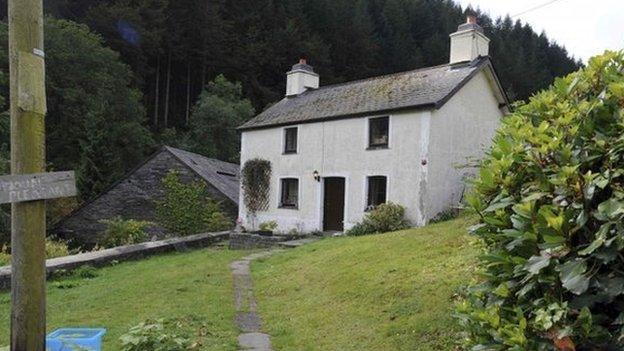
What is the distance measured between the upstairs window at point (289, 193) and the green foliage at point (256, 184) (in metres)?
0.69

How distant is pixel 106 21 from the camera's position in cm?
4294

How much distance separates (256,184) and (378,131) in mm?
5816

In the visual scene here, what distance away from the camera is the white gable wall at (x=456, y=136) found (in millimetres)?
15859

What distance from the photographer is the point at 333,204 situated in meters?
18.4

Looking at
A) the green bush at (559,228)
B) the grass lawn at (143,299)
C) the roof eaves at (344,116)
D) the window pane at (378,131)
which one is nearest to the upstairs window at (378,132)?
the window pane at (378,131)

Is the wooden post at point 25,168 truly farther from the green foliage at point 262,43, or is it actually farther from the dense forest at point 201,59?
the green foliage at point 262,43

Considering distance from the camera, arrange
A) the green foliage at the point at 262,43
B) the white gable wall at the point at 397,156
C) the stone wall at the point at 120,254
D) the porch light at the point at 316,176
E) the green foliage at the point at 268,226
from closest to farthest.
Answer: the stone wall at the point at 120,254 → the white gable wall at the point at 397,156 → the porch light at the point at 316,176 → the green foliage at the point at 268,226 → the green foliage at the point at 262,43

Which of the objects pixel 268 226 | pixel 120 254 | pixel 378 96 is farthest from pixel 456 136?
pixel 120 254

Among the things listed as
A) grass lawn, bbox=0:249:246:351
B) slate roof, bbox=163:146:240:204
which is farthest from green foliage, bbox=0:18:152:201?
grass lawn, bbox=0:249:246:351

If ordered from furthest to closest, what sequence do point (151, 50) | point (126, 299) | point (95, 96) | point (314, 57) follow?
point (314, 57), point (151, 50), point (95, 96), point (126, 299)

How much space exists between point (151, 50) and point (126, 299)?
4195cm

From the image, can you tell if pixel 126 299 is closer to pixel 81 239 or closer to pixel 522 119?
pixel 522 119

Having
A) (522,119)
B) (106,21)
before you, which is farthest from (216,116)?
(522,119)

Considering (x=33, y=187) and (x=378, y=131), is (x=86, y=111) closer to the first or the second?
(x=378, y=131)
